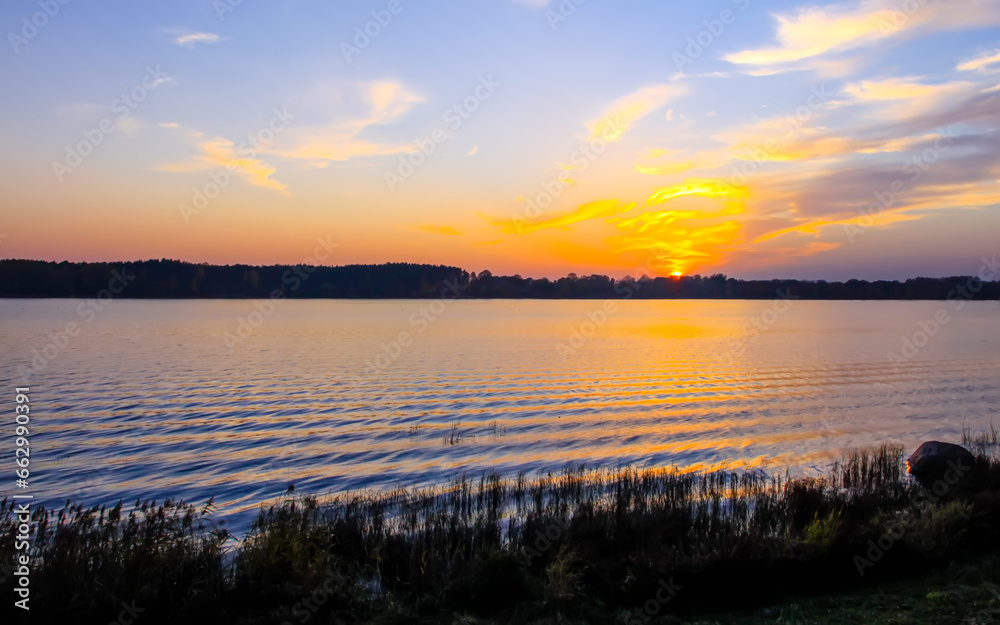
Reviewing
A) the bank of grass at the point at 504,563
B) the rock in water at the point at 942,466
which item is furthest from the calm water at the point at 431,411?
the bank of grass at the point at 504,563

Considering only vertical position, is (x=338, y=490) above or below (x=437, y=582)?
below

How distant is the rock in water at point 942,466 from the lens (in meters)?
13.6

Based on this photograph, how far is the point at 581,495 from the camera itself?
13.9 m

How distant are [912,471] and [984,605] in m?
9.82

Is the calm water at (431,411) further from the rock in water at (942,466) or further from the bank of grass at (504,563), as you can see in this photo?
the bank of grass at (504,563)

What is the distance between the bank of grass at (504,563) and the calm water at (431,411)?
4677 mm

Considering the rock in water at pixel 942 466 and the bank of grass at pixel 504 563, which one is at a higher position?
the bank of grass at pixel 504 563

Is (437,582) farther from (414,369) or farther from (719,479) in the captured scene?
(414,369)

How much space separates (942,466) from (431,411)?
55.8ft

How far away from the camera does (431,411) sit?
2641 centimetres

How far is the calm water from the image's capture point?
1753 cm

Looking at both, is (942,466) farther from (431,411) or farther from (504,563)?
(431,411)

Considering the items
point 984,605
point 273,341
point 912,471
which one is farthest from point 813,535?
point 273,341

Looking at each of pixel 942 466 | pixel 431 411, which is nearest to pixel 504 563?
pixel 942 466
